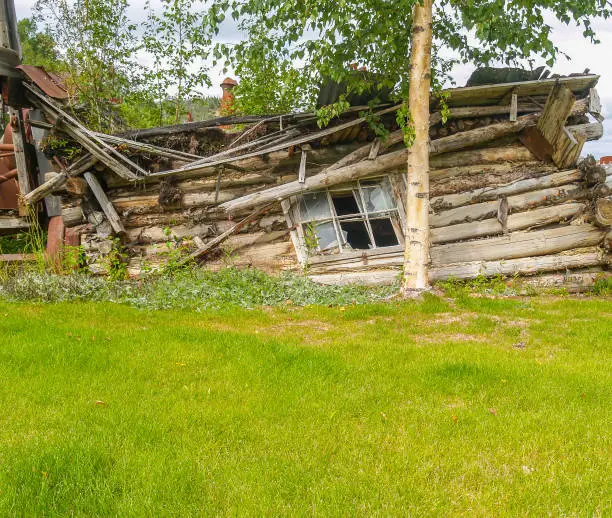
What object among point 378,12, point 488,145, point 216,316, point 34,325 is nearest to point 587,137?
point 488,145

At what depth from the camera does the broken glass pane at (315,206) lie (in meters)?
9.97

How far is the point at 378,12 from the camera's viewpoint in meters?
7.51

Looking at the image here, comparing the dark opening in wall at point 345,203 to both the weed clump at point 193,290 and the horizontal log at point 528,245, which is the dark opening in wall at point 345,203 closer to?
the weed clump at point 193,290

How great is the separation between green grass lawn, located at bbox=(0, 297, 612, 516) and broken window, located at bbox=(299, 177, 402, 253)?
3888 mm

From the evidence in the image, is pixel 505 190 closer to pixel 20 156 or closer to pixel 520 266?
pixel 520 266

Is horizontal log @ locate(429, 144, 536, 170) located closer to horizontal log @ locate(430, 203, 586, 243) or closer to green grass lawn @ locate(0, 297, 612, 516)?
horizontal log @ locate(430, 203, 586, 243)

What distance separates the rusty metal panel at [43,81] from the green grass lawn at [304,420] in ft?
20.5

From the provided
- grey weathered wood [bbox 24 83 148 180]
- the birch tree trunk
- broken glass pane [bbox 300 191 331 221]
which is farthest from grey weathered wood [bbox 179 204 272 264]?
the birch tree trunk

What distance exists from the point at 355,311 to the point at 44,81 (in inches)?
338

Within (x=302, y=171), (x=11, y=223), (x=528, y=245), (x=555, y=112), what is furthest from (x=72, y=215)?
(x=555, y=112)

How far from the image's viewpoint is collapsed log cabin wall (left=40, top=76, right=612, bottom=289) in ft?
31.0

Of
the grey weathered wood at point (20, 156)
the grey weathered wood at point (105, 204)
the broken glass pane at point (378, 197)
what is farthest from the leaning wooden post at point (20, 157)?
the broken glass pane at point (378, 197)

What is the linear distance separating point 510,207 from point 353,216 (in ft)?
10.5

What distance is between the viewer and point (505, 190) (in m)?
9.72
